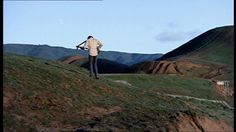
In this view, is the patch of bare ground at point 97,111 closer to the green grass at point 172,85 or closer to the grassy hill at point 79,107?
the grassy hill at point 79,107

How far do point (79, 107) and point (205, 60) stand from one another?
57.5m

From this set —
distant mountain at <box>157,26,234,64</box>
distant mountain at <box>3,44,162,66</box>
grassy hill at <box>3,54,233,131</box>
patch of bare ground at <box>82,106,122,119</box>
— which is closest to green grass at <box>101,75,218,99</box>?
grassy hill at <box>3,54,233,131</box>

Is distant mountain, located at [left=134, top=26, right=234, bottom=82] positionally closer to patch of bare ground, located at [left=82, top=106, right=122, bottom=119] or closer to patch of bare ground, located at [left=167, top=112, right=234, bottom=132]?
patch of bare ground, located at [left=167, top=112, right=234, bottom=132]

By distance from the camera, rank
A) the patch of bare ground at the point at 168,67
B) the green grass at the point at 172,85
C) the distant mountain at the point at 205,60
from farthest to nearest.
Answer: the patch of bare ground at the point at 168,67
the distant mountain at the point at 205,60
the green grass at the point at 172,85

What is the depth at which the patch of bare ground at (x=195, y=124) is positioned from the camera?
1422 cm

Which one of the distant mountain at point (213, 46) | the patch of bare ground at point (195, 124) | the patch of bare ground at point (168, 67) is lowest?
the patch of bare ground at point (168, 67)

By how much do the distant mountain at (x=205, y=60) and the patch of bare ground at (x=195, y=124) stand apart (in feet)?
92.0

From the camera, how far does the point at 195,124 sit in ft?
49.0

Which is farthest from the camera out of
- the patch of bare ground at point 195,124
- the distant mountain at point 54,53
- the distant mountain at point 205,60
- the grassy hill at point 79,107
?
the distant mountain at point 54,53

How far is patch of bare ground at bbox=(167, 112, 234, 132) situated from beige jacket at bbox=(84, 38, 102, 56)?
463 cm

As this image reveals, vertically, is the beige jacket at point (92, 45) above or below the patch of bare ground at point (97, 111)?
above

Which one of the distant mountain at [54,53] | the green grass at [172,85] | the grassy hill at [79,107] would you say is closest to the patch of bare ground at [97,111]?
the grassy hill at [79,107]

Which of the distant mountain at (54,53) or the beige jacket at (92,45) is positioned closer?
the beige jacket at (92,45)

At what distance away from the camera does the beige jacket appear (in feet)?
59.9
